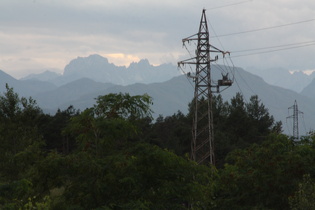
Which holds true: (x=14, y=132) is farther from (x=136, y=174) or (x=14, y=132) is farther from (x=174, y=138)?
(x=174, y=138)

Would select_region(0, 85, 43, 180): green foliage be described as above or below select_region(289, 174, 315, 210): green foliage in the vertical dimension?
above

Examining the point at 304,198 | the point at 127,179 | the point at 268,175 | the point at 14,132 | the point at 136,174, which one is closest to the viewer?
the point at 127,179

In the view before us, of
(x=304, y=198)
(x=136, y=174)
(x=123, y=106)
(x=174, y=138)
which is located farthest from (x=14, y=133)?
(x=174, y=138)

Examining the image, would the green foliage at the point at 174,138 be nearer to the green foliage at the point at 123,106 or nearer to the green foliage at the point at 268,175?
the green foliage at the point at 268,175

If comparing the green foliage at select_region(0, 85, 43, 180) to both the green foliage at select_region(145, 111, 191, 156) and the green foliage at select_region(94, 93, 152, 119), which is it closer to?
the green foliage at select_region(94, 93, 152, 119)

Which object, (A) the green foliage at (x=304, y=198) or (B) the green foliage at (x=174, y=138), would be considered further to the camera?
(B) the green foliage at (x=174, y=138)

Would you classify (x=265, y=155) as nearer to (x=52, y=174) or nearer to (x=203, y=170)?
(x=203, y=170)

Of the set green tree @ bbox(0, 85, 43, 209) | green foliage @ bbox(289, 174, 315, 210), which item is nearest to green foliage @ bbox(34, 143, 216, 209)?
green foliage @ bbox(289, 174, 315, 210)

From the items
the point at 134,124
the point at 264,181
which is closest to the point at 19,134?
the point at 134,124

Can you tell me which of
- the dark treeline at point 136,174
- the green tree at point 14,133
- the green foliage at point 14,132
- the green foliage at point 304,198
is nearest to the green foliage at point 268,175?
the dark treeline at point 136,174

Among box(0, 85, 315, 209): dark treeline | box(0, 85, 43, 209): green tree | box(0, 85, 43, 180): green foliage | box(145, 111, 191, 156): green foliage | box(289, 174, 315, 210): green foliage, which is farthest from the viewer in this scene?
box(145, 111, 191, 156): green foliage

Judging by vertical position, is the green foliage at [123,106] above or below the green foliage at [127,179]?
above

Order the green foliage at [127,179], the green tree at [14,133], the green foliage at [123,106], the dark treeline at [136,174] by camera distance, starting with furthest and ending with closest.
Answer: the green tree at [14,133], the green foliage at [123,106], the dark treeline at [136,174], the green foliage at [127,179]

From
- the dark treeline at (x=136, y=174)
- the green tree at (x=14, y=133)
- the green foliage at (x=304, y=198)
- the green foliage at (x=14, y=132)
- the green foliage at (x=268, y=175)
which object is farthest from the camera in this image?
the green foliage at (x=14, y=132)
